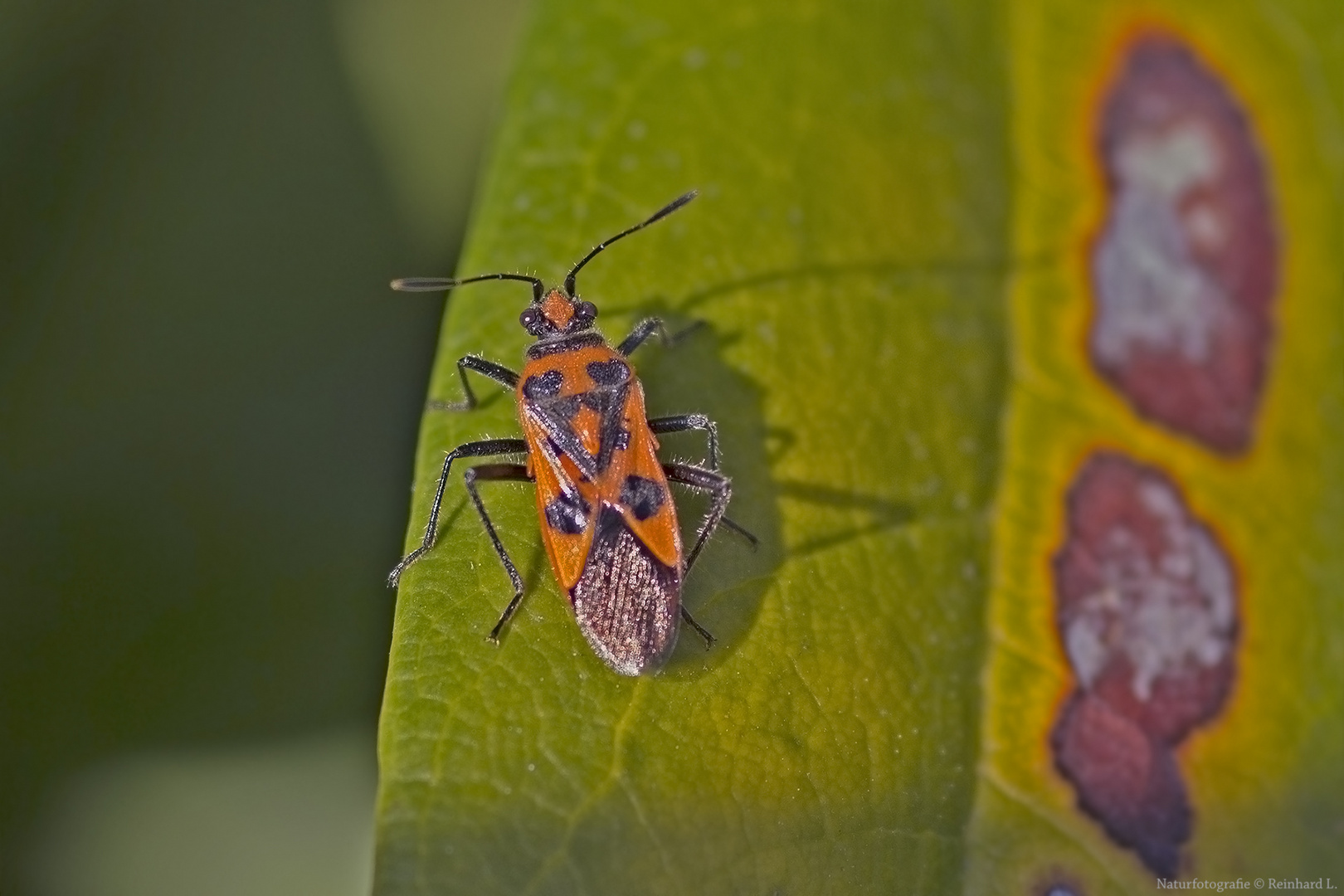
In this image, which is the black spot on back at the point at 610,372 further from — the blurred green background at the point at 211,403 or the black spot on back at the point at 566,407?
the blurred green background at the point at 211,403

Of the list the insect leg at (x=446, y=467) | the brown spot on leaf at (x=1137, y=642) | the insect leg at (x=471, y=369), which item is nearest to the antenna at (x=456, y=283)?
the insect leg at (x=471, y=369)

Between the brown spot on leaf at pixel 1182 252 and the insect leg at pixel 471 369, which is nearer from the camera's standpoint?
the insect leg at pixel 471 369

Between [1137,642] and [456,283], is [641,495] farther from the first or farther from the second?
[1137,642]

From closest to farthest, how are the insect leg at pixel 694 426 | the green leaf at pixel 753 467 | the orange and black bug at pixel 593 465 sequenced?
the green leaf at pixel 753 467 → the orange and black bug at pixel 593 465 → the insect leg at pixel 694 426

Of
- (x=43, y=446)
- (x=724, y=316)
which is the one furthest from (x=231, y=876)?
(x=724, y=316)

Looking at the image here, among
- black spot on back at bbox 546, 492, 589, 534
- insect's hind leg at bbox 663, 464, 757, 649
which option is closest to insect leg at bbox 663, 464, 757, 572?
insect's hind leg at bbox 663, 464, 757, 649

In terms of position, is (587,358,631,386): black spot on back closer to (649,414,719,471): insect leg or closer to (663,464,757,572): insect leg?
(649,414,719,471): insect leg

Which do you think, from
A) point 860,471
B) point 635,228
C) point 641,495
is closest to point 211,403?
point 641,495

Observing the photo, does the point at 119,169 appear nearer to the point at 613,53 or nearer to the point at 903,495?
the point at 613,53
